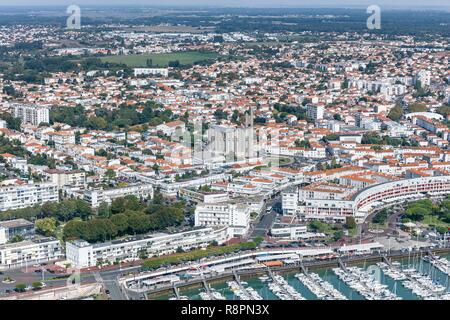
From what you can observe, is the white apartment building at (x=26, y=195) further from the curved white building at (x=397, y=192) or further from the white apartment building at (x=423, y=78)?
the white apartment building at (x=423, y=78)

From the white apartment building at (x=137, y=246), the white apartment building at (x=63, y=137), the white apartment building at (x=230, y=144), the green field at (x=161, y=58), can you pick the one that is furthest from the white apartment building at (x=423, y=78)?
the white apartment building at (x=137, y=246)

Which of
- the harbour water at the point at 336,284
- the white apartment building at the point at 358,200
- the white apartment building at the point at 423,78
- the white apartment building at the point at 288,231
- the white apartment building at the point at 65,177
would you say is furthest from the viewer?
the white apartment building at the point at 423,78

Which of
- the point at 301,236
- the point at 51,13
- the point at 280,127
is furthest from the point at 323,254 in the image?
the point at 51,13

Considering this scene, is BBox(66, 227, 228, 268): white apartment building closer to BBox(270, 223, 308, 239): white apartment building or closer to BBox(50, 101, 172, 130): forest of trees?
BBox(270, 223, 308, 239): white apartment building

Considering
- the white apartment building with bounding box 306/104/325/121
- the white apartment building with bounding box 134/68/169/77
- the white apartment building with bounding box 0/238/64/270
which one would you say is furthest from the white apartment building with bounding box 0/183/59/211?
the white apartment building with bounding box 134/68/169/77

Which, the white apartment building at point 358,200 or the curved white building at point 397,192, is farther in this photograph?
the curved white building at point 397,192

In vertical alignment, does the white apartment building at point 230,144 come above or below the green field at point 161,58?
below
